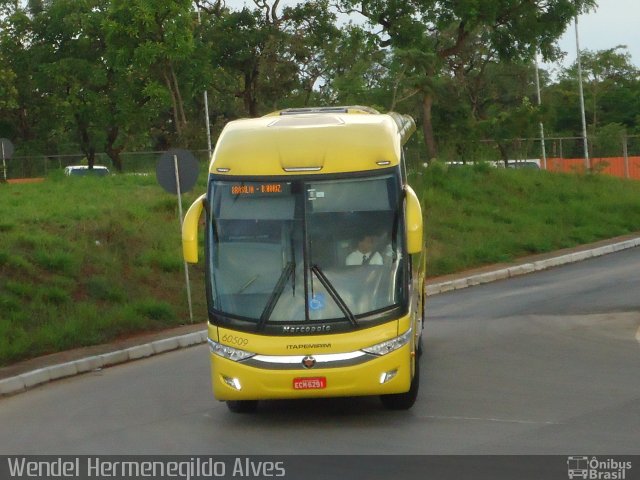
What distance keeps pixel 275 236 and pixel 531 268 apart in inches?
707

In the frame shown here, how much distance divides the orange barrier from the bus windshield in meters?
31.6

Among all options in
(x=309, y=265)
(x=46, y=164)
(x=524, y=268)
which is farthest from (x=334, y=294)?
(x=46, y=164)

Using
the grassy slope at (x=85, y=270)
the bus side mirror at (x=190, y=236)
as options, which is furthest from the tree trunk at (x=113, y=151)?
the bus side mirror at (x=190, y=236)

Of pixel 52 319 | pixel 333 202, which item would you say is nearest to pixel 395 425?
pixel 333 202

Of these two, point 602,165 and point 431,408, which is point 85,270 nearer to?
point 431,408

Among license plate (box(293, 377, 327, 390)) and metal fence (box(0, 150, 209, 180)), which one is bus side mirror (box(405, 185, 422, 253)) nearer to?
license plate (box(293, 377, 327, 390))

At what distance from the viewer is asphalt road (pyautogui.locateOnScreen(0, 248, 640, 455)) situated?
1035 centimetres

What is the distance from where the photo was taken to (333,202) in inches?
467

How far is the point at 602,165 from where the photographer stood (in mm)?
43062

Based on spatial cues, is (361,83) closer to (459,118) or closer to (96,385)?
(459,118)
